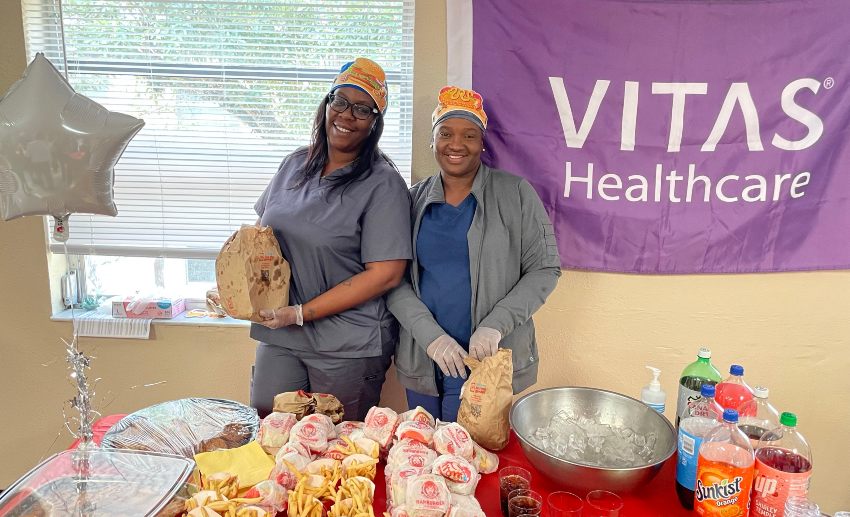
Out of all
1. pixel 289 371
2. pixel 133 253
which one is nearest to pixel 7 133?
pixel 289 371

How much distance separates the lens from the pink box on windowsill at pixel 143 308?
2371 mm

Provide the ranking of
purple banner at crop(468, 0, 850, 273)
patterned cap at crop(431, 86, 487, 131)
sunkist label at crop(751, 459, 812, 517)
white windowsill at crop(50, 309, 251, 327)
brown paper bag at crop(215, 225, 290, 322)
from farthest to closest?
white windowsill at crop(50, 309, 251, 327), purple banner at crop(468, 0, 850, 273), patterned cap at crop(431, 86, 487, 131), brown paper bag at crop(215, 225, 290, 322), sunkist label at crop(751, 459, 812, 517)

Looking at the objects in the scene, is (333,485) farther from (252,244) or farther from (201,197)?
(201,197)

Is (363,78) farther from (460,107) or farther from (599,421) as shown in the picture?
(599,421)

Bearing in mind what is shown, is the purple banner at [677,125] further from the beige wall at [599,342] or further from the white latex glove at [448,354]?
the white latex glove at [448,354]

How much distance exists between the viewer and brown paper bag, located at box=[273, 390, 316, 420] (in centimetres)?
139

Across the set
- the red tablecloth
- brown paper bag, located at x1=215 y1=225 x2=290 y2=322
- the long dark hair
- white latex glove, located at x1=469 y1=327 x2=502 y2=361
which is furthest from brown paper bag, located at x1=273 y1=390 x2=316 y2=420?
the long dark hair

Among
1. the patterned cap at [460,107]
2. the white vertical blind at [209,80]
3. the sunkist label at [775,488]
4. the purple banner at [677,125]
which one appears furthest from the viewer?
the white vertical blind at [209,80]

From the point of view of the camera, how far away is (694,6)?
6.65 feet

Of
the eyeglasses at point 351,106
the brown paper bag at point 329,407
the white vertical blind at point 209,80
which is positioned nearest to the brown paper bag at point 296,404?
the brown paper bag at point 329,407

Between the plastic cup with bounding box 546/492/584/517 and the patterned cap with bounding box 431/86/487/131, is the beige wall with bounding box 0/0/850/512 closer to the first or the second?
the patterned cap with bounding box 431/86/487/131

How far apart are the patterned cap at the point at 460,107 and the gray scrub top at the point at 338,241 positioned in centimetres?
26

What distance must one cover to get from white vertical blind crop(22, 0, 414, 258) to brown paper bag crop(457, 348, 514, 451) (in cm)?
114

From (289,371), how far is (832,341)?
218 cm
